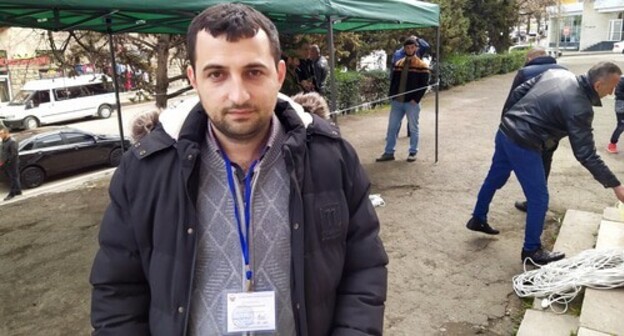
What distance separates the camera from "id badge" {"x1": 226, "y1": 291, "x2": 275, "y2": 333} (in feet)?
4.66

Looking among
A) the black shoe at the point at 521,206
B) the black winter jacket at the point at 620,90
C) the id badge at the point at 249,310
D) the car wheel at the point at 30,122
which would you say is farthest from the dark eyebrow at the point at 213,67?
the car wheel at the point at 30,122

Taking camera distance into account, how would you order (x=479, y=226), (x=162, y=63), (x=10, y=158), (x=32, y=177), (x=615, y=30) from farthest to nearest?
(x=615, y=30) < (x=32, y=177) < (x=10, y=158) < (x=162, y=63) < (x=479, y=226)

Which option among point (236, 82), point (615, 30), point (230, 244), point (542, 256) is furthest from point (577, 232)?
point (615, 30)

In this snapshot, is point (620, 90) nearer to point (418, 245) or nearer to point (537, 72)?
point (537, 72)

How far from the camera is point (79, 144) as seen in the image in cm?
1148

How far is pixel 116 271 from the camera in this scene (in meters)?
1.45

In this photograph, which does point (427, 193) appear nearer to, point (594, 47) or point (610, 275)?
point (610, 275)

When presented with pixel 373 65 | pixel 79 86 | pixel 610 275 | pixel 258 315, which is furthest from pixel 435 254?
pixel 79 86

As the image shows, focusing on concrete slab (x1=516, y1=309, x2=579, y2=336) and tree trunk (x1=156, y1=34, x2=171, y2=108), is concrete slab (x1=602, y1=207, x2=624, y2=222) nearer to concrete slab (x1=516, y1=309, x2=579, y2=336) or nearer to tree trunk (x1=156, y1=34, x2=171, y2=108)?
concrete slab (x1=516, y1=309, x2=579, y2=336)

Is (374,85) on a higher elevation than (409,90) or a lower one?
lower

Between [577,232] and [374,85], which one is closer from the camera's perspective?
[577,232]

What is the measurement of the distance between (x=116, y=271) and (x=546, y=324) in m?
2.69

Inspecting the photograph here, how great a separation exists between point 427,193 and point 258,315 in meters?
4.55

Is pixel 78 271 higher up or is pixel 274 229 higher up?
pixel 274 229
